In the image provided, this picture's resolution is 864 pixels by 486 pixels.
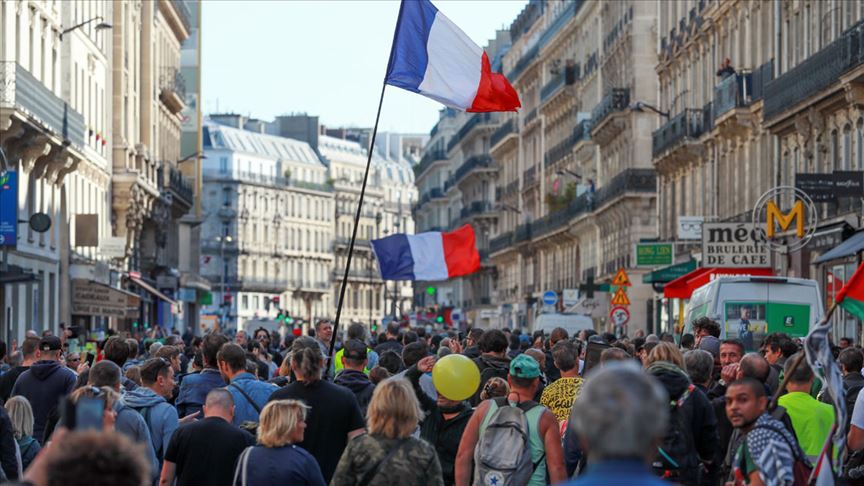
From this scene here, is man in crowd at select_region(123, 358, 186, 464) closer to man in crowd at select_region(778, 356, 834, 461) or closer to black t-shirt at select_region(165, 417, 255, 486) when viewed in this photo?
black t-shirt at select_region(165, 417, 255, 486)

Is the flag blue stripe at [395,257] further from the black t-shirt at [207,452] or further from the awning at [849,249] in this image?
the black t-shirt at [207,452]

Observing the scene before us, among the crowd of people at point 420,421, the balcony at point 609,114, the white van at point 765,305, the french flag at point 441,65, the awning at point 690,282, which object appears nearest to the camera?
the crowd of people at point 420,421

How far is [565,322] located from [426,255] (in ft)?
47.0

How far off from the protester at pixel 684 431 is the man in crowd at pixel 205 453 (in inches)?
90.9

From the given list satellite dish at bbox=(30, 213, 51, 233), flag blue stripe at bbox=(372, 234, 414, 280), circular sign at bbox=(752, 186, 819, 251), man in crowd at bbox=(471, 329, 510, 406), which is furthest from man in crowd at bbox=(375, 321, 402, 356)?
satellite dish at bbox=(30, 213, 51, 233)

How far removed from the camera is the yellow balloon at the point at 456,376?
12.0 meters

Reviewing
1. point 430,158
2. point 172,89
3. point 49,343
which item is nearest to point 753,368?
point 49,343

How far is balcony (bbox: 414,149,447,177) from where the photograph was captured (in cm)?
14838

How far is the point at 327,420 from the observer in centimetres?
1180

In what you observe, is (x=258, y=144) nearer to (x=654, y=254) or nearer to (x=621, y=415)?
(x=654, y=254)

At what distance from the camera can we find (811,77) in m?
38.1

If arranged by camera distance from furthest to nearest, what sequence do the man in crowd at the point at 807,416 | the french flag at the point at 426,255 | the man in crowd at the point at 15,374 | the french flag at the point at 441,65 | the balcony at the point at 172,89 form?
the balcony at the point at 172,89, the french flag at the point at 426,255, the french flag at the point at 441,65, the man in crowd at the point at 15,374, the man in crowd at the point at 807,416

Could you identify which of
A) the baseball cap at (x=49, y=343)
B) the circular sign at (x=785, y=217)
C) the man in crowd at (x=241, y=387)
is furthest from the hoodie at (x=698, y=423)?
the circular sign at (x=785, y=217)

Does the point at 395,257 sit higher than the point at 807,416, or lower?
higher
